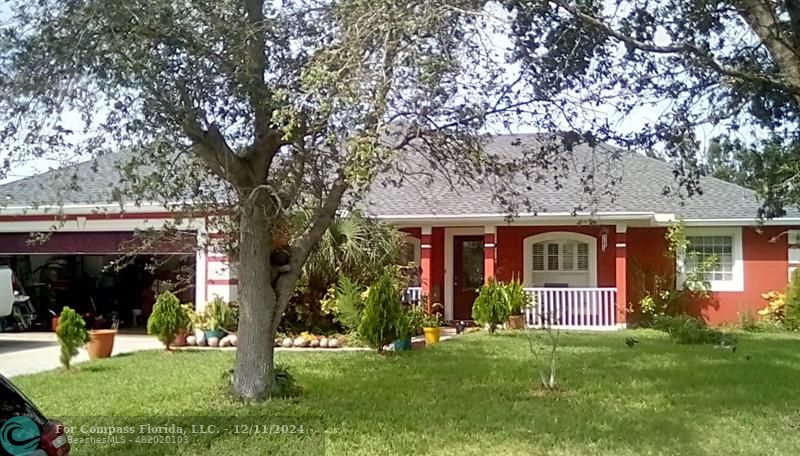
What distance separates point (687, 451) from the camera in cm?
618

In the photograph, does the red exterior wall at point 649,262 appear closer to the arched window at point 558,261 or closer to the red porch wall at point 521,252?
the red porch wall at point 521,252

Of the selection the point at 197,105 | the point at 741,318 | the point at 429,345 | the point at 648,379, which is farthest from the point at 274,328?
the point at 741,318

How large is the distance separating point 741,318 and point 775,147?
11.5m


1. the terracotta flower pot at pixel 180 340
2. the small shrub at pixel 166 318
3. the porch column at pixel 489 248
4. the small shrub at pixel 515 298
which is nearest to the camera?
the small shrub at pixel 166 318

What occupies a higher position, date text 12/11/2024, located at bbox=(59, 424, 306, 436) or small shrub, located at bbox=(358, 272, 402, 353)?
small shrub, located at bbox=(358, 272, 402, 353)

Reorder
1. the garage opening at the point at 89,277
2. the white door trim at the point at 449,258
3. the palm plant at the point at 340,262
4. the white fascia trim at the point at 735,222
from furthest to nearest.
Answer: the white door trim at the point at 449,258 < the white fascia trim at the point at 735,222 < the garage opening at the point at 89,277 < the palm plant at the point at 340,262

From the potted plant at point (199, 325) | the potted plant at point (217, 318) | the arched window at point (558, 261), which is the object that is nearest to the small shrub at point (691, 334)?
the arched window at point (558, 261)

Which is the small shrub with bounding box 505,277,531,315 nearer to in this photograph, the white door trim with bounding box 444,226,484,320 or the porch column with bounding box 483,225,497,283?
the porch column with bounding box 483,225,497,283

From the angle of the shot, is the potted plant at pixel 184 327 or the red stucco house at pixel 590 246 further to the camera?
the red stucco house at pixel 590 246

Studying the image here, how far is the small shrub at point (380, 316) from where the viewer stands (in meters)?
12.1

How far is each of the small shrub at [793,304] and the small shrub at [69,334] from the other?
14696mm

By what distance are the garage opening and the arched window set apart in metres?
8.23

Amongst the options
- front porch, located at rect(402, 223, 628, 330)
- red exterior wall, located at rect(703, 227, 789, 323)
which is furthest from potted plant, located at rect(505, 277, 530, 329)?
red exterior wall, located at rect(703, 227, 789, 323)

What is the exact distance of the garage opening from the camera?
16594 millimetres
